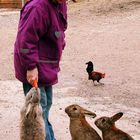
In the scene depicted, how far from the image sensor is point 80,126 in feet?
21.8

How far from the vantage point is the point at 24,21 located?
6.04 m

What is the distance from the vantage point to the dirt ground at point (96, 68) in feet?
29.6

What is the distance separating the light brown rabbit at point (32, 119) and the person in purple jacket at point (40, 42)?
23cm

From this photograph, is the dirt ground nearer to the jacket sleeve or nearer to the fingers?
the fingers

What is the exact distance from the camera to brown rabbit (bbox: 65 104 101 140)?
653 centimetres

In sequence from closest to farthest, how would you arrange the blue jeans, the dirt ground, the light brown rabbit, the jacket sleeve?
1. the light brown rabbit
2. the jacket sleeve
3. the blue jeans
4. the dirt ground

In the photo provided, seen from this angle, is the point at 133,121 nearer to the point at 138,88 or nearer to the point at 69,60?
the point at 138,88

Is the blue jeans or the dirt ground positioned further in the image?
the dirt ground

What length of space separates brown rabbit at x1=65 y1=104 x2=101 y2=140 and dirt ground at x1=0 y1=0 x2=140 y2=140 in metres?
1.23

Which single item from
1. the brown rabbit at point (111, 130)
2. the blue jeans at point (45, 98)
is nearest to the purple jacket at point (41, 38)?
the blue jeans at point (45, 98)

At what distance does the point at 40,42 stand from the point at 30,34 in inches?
9.1

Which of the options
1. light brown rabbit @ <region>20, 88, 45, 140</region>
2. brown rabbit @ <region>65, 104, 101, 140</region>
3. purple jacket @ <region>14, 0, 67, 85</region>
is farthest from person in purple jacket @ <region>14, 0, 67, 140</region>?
brown rabbit @ <region>65, 104, 101, 140</region>

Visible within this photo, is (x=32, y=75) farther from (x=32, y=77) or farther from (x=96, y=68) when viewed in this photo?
(x=96, y=68)

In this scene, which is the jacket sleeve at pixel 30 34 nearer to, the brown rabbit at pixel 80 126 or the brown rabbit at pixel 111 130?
the brown rabbit at pixel 80 126
